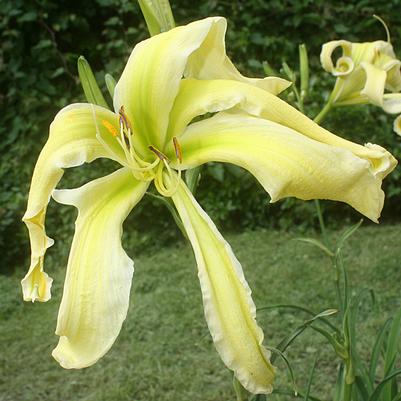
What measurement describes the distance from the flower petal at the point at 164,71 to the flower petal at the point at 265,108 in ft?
0.08

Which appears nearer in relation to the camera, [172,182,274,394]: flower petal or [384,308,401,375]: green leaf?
[172,182,274,394]: flower petal

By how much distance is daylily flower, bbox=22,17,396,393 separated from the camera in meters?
0.57

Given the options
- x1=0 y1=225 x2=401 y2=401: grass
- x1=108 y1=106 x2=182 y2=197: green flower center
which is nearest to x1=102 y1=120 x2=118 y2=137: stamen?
x1=108 y1=106 x2=182 y2=197: green flower center

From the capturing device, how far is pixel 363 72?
4.22ft

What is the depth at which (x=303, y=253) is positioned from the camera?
3078mm

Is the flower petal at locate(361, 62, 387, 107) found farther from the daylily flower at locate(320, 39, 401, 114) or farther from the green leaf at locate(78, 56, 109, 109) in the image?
the green leaf at locate(78, 56, 109, 109)

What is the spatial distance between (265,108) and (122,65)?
300 centimetres

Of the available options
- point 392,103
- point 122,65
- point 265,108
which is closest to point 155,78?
point 265,108

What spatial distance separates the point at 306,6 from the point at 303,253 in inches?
Result: 52.8

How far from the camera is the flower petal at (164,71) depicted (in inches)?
25.6

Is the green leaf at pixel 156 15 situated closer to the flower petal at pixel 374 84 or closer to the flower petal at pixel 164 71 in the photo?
the flower petal at pixel 164 71

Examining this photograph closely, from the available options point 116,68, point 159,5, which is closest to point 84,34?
point 116,68

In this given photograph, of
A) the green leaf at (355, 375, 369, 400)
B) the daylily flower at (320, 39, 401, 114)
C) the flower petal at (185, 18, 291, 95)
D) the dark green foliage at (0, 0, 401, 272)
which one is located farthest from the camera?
the dark green foliage at (0, 0, 401, 272)

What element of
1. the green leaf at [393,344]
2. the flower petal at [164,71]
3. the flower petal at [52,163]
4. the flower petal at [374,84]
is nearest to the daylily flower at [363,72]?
the flower petal at [374,84]
